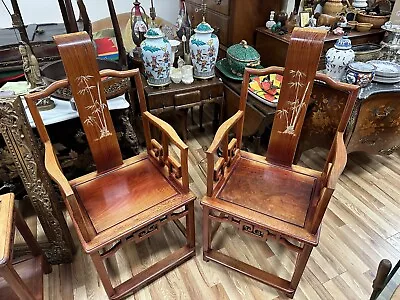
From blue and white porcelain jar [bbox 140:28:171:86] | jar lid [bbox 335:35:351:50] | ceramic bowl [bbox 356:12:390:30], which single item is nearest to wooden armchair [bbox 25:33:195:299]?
blue and white porcelain jar [bbox 140:28:171:86]

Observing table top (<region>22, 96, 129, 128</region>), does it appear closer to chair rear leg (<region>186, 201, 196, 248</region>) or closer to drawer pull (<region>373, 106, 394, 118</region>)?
chair rear leg (<region>186, 201, 196, 248</region>)

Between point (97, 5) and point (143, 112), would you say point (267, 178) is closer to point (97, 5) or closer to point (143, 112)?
point (143, 112)

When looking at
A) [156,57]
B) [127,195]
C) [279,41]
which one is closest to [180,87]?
[156,57]

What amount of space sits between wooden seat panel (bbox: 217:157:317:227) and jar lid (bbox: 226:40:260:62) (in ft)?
2.47

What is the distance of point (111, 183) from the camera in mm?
1318

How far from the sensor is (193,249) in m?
1.45

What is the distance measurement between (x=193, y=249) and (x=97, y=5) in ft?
7.56

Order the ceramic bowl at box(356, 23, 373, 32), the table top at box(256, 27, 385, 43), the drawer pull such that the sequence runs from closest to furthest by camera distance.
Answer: the drawer pull → the table top at box(256, 27, 385, 43) → the ceramic bowl at box(356, 23, 373, 32)

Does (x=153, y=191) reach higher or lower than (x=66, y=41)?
lower

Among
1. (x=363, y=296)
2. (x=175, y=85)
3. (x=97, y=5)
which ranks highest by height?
(x=97, y=5)

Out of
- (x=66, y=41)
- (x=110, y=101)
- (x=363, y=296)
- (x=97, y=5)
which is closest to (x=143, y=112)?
(x=110, y=101)

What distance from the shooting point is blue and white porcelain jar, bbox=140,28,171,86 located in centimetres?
163

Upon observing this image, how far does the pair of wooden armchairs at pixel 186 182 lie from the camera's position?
1109mm

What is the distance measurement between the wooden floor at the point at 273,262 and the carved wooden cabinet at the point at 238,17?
44.2 inches
